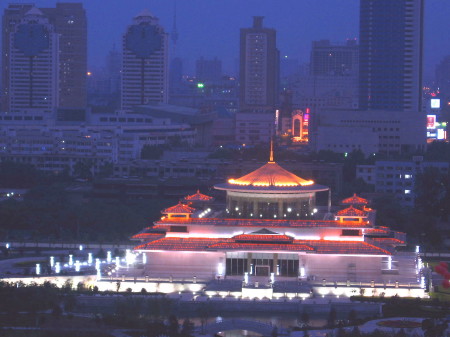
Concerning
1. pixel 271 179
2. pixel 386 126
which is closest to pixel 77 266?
pixel 271 179

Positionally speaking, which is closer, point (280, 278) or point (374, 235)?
point (280, 278)

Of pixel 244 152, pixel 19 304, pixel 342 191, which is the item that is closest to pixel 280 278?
pixel 19 304

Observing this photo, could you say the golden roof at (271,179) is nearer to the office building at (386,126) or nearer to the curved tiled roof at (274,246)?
the curved tiled roof at (274,246)

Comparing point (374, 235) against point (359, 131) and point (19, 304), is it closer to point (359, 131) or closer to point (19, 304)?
point (19, 304)

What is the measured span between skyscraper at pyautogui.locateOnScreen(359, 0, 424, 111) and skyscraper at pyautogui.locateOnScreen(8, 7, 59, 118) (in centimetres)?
1814

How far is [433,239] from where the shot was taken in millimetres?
29812

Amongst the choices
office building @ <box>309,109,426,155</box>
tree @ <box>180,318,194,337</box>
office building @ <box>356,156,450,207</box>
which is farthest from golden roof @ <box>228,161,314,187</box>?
office building @ <box>309,109,426,155</box>

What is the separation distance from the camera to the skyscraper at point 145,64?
70.7m

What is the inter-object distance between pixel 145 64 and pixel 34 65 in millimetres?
6629

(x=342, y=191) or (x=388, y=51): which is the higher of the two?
(x=388, y=51)

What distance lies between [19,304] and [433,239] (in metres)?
12.0

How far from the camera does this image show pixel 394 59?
72500 millimetres

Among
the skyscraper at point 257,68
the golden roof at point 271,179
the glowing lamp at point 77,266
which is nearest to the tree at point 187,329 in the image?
the glowing lamp at point 77,266

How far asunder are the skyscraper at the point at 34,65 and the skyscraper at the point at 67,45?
5.48 m
